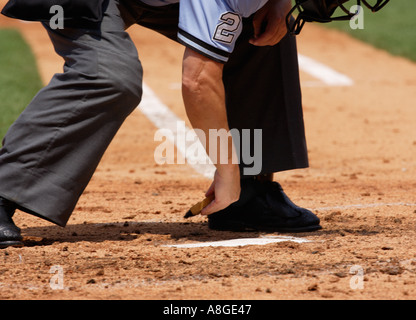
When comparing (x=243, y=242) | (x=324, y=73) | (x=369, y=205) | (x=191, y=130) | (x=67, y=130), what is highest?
(x=324, y=73)

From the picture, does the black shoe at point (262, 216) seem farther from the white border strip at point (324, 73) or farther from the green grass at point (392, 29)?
the green grass at point (392, 29)

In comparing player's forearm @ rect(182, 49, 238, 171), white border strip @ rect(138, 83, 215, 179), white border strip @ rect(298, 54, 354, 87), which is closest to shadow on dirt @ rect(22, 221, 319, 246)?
player's forearm @ rect(182, 49, 238, 171)

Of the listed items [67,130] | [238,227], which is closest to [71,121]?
[67,130]

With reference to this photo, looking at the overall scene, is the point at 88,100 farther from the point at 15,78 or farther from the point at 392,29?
the point at 392,29

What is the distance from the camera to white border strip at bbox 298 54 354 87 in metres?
9.15

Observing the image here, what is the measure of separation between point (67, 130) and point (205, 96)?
55 cm

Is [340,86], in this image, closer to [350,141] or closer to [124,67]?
[350,141]

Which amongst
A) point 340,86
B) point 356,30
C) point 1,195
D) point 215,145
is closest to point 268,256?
point 215,145

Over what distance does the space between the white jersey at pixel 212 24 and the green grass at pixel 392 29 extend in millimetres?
7609

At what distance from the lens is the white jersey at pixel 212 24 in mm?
3213

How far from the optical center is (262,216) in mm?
3801

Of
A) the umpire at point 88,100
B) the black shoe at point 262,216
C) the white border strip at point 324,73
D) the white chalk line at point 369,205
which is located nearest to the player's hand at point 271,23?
the umpire at point 88,100

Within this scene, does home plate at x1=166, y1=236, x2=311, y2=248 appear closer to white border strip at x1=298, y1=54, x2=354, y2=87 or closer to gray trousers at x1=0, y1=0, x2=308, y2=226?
gray trousers at x1=0, y1=0, x2=308, y2=226

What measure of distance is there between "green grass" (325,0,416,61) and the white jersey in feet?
25.0
